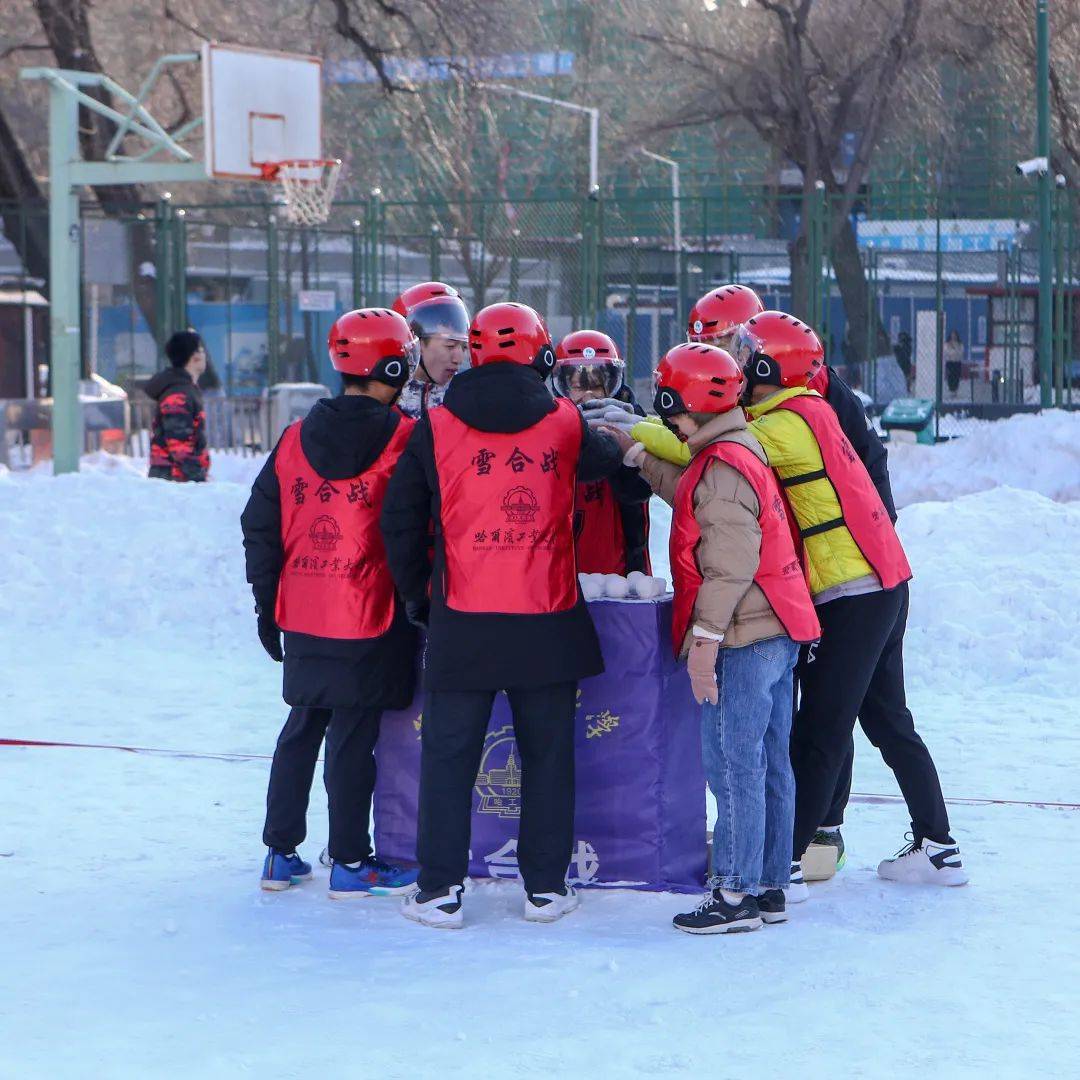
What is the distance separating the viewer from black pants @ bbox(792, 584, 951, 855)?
5227mm

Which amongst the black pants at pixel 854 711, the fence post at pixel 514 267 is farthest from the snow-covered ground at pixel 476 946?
the fence post at pixel 514 267

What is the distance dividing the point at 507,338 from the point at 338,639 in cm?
104

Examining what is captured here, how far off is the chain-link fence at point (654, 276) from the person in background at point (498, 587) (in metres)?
12.6

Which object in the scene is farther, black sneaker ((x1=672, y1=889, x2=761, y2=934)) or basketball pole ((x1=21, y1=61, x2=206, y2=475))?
basketball pole ((x1=21, y1=61, x2=206, y2=475))

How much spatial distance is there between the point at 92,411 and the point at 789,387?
15654 mm

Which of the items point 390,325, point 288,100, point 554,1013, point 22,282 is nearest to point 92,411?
point 22,282

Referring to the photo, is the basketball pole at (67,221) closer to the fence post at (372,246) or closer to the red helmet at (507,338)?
the fence post at (372,246)

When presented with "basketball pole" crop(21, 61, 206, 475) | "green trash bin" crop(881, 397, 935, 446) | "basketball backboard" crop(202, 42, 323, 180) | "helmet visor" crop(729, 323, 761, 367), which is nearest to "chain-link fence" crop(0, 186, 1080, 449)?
"green trash bin" crop(881, 397, 935, 446)

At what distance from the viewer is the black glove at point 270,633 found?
17.9 ft

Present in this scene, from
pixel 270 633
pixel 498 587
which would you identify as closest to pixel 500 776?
pixel 498 587

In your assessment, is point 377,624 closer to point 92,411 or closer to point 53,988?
point 53,988

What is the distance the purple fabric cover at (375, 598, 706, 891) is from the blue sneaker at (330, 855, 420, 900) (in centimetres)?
25

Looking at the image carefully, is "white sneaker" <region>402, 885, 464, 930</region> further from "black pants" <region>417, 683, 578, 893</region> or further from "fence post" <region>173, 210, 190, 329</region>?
"fence post" <region>173, 210, 190, 329</region>

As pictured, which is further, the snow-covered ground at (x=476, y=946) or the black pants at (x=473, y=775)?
the black pants at (x=473, y=775)
